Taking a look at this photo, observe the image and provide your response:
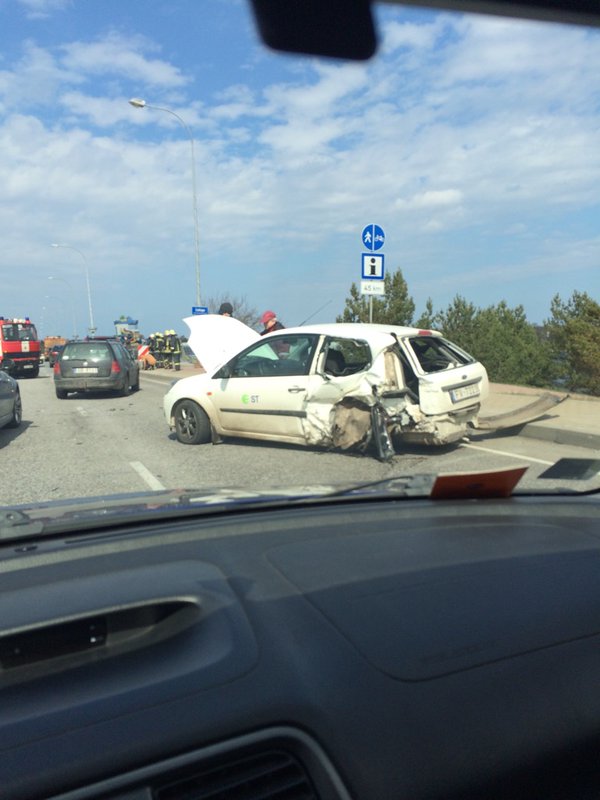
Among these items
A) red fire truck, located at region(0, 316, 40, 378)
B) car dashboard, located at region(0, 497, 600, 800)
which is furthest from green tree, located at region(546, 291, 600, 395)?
red fire truck, located at region(0, 316, 40, 378)

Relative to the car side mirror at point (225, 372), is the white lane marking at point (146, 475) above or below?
below

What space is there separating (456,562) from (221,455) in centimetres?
647

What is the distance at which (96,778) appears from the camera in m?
1.25

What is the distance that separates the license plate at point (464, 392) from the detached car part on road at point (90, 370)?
38.7 ft

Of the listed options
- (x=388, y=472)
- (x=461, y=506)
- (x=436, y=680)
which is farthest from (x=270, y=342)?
(x=436, y=680)

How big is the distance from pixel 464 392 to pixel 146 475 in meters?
3.81

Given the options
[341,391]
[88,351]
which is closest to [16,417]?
[341,391]

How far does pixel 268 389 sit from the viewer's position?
8609 millimetres

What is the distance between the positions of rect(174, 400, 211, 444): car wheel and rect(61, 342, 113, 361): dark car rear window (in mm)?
9315

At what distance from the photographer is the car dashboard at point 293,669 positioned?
1346 millimetres

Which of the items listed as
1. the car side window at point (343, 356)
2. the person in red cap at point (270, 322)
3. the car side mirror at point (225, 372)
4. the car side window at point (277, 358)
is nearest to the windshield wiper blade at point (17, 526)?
the car side window at point (343, 356)

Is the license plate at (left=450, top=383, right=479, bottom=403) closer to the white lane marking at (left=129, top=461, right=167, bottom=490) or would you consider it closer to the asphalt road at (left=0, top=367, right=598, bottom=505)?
the asphalt road at (left=0, top=367, right=598, bottom=505)

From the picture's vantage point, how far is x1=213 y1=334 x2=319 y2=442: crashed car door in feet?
27.5

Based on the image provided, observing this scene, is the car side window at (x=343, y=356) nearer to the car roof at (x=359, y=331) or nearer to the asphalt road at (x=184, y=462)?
the car roof at (x=359, y=331)
